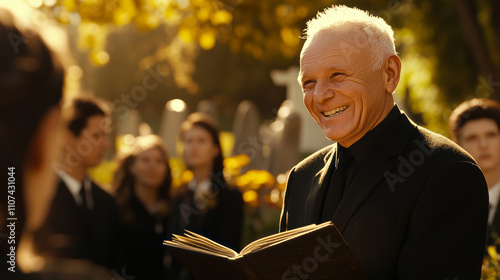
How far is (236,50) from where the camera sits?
9742 millimetres

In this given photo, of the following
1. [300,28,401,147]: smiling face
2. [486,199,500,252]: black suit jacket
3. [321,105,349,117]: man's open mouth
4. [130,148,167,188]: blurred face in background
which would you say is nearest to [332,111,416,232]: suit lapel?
[300,28,401,147]: smiling face

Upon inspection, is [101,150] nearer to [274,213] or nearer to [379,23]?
[379,23]

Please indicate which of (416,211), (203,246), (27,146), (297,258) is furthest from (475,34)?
(27,146)

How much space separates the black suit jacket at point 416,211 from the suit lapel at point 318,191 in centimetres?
16

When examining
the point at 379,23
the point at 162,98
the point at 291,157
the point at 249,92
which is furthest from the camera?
the point at 162,98

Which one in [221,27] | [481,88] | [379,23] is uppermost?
[221,27]

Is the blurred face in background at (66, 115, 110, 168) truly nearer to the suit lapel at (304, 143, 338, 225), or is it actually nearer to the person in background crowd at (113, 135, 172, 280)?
the person in background crowd at (113, 135, 172, 280)

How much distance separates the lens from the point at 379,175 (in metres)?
2.53

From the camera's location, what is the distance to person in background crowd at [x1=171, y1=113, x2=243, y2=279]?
5539mm

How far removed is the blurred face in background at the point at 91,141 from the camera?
5074mm

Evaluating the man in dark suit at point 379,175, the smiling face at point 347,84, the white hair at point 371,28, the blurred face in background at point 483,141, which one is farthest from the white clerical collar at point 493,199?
the white hair at point 371,28

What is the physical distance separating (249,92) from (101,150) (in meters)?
38.2

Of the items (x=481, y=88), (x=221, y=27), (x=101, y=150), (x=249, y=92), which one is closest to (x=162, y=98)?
(x=249, y=92)

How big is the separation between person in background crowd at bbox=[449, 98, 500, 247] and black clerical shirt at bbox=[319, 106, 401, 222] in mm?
2088
